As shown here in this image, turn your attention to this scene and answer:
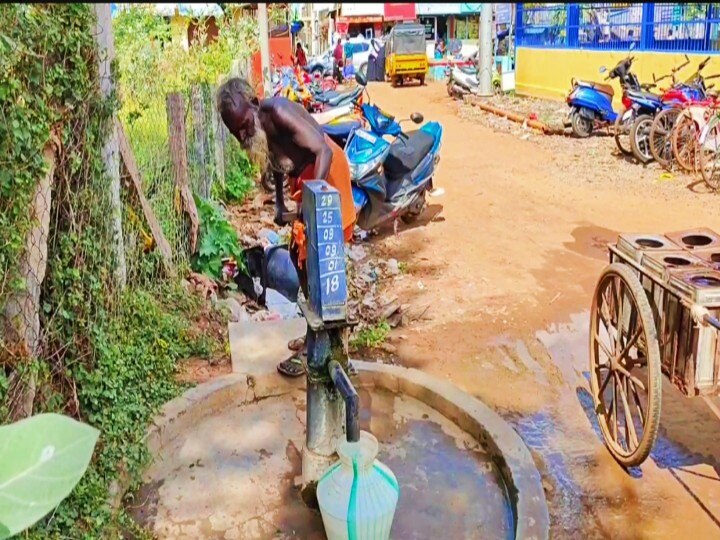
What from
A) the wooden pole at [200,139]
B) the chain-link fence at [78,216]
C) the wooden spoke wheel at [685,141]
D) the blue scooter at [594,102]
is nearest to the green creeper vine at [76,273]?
the chain-link fence at [78,216]

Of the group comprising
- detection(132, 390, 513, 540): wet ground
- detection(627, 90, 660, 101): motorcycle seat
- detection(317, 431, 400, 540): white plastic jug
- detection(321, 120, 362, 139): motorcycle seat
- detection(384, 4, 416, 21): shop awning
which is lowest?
detection(132, 390, 513, 540): wet ground

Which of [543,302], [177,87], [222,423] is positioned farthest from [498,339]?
[177,87]

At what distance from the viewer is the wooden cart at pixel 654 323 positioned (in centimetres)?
304

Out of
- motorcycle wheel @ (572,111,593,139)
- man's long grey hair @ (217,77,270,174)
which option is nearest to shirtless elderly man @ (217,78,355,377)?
man's long grey hair @ (217,77,270,174)

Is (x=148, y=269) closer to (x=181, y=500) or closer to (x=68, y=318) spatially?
(x=68, y=318)

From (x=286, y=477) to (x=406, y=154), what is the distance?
456 centimetres

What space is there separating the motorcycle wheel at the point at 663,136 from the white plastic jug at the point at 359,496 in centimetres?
861

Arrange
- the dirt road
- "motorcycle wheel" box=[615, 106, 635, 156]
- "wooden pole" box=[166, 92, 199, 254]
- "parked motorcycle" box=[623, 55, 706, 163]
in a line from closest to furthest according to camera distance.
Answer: the dirt road < "wooden pole" box=[166, 92, 199, 254] < "parked motorcycle" box=[623, 55, 706, 163] < "motorcycle wheel" box=[615, 106, 635, 156]

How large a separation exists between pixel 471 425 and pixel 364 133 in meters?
4.18

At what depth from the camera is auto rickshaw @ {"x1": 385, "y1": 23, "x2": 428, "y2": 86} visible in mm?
26641

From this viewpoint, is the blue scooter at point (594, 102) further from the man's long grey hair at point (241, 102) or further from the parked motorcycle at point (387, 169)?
the man's long grey hair at point (241, 102)

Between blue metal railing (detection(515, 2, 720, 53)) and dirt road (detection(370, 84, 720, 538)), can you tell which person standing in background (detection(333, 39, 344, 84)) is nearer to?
→ blue metal railing (detection(515, 2, 720, 53))

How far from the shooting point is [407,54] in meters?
26.7

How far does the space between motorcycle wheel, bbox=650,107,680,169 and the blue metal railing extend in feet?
5.73
